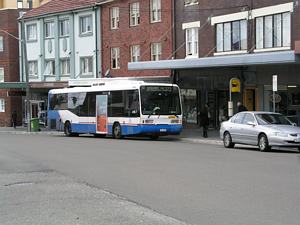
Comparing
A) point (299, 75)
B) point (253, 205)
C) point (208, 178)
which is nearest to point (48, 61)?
point (299, 75)

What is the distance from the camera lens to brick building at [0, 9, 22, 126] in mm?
57578

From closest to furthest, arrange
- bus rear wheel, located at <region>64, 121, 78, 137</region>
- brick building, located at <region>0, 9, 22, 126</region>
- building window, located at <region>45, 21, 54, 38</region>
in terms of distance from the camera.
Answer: bus rear wheel, located at <region>64, 121, 78, 137</region>, building window, located at <region>45, 21, 54, 38</region>, brick building, located at <region>0, 9, 22, 126</region>

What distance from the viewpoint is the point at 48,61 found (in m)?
51.9

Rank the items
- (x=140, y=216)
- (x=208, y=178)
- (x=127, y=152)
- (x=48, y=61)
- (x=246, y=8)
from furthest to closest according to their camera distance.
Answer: (x=48, y=61) → (x=246, y=8) → (x=127, y=152) → (x=208, y=178) → (x=140, y=216)

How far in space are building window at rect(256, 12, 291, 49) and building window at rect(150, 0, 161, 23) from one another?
9.99 meters

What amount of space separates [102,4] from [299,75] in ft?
67.5

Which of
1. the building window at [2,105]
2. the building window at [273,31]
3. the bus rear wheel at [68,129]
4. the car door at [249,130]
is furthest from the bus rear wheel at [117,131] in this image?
the building window at [2,105]

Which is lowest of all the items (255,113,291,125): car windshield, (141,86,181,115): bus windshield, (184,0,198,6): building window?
(255,113,291,125): car windshield

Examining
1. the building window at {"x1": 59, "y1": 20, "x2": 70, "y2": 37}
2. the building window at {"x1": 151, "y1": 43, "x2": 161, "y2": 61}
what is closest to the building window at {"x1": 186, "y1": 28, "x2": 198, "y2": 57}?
the building window at {"x1": 151, "y1": 43, "x2": 161, "y2": 61}

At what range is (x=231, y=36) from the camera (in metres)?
32.7

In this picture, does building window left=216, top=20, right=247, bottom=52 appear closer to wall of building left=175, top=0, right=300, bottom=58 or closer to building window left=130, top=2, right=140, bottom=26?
wall of building left=175, top=0, right=300, bottom=58

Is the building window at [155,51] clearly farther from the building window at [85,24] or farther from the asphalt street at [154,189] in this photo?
the asphalt street at [154,189]

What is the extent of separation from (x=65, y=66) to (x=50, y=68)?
244cm

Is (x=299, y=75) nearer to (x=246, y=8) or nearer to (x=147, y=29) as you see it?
(x=246, y=8)
